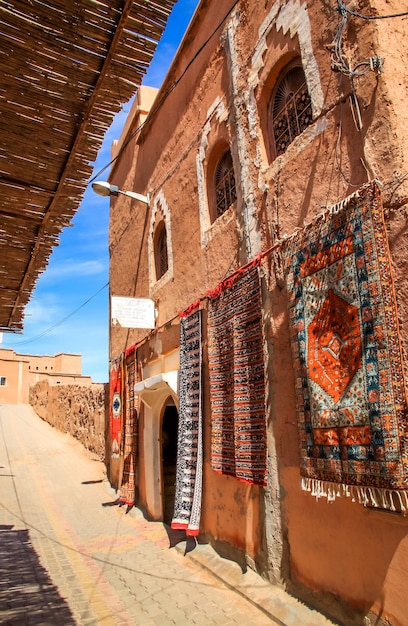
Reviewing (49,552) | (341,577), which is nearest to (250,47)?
(341,577)

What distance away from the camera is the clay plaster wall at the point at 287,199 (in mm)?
3168

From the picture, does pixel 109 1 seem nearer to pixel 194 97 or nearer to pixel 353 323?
pixel 353 323

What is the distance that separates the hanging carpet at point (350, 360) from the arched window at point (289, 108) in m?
1.33

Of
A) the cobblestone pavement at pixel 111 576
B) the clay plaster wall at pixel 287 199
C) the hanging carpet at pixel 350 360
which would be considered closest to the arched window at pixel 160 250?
the clay plaster wall at pixel 287 199

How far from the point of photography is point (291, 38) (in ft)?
14.3

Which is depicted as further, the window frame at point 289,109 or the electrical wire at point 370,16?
the window frame at point 289,109

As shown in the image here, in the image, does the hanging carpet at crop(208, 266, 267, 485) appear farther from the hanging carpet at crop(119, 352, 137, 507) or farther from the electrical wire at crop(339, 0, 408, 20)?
the hanging carpet at crop(119, 352, 137, 507)

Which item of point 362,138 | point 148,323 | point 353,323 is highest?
point 362,138

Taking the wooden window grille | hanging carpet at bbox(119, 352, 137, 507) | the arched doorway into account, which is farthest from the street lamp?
the arched doorway

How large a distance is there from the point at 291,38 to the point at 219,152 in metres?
2.04

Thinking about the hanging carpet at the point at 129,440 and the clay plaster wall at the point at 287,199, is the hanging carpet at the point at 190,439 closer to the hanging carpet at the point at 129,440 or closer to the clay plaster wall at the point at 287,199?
the clay plaster wall at the point at 287,199

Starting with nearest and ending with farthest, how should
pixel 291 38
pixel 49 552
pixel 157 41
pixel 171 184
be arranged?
pixel 157 41, pixel 291 38, pixel 49 552, pixel 171 184

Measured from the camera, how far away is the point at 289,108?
461cm

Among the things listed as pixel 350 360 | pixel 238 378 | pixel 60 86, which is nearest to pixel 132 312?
pixel 238 378
